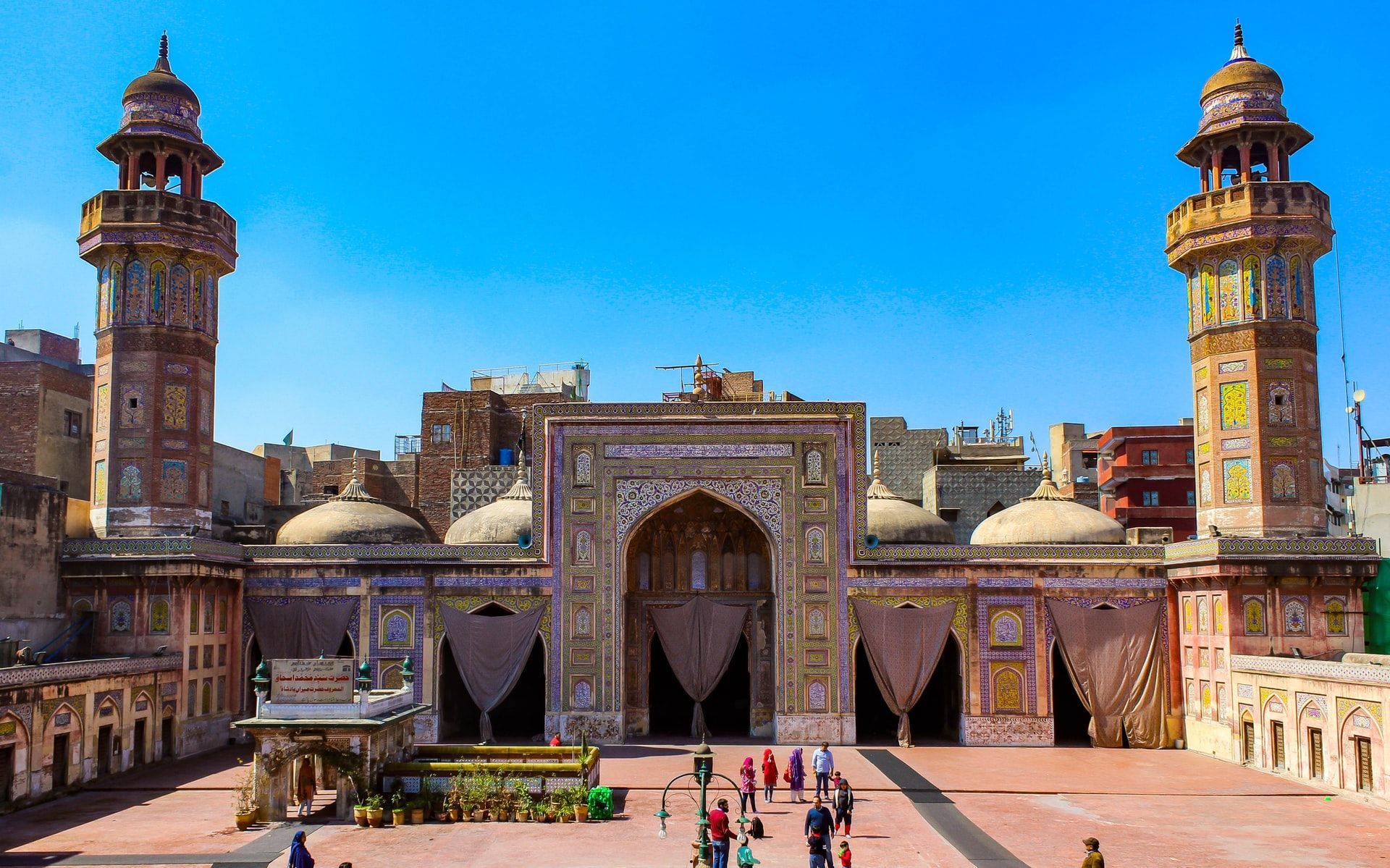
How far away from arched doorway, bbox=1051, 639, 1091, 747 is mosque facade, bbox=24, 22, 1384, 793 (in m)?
1.83

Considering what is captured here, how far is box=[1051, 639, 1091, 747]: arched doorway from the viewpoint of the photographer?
100ft

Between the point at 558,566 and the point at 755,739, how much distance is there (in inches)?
245

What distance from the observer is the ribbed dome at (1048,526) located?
30.5 meters

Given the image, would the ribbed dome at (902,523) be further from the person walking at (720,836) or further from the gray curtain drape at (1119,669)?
the person walking at (720,836)

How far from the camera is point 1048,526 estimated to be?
30766 millimetres

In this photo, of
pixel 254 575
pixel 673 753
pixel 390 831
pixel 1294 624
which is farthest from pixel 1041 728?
pixel 254 575

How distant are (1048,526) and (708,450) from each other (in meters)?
8.81

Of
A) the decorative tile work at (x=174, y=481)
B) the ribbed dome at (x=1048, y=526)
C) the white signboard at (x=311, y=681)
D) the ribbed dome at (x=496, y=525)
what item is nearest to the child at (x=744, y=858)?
the white signboard at (x=311, y=681)

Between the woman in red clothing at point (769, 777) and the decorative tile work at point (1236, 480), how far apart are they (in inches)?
494

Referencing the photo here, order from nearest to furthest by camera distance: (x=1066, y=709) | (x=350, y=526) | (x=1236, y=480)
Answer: (x=1236, y=480)
(x=350, y=526)
(x=1066, y=709)

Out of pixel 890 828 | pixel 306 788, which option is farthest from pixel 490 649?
pixel 890 828

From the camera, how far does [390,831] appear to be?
19.2m

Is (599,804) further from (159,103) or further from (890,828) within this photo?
(159,103)

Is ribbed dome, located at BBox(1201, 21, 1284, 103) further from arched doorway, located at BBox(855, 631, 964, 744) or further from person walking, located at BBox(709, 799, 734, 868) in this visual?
person walking, located at BBox(709, 799, 734, 868)
